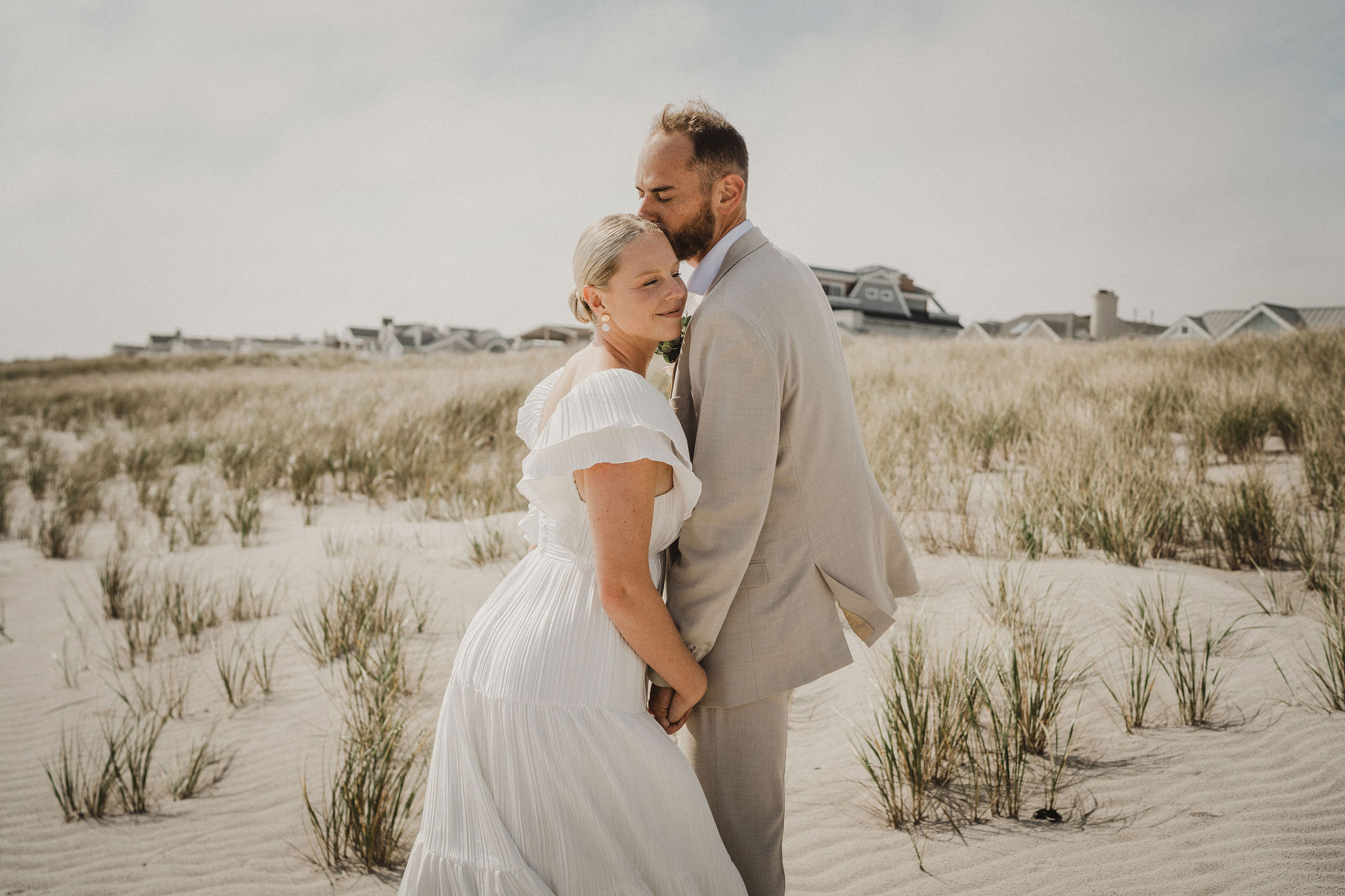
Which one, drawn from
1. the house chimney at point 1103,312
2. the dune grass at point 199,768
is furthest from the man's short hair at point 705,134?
the house chimney at point 1103,312

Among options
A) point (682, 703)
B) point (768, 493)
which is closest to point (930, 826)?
point (682, 703)

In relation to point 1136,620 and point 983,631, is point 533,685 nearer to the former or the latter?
point 983,631

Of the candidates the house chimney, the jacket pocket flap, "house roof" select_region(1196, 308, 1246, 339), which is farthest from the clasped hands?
"house roof" select_region(1196, 308, 1246, 339)

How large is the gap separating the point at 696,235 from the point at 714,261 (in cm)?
9

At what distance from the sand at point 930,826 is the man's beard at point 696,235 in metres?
2.33

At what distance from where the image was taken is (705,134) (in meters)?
1.84

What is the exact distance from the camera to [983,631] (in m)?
4.13

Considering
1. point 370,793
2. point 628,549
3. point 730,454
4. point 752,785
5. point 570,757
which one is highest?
point 730,454

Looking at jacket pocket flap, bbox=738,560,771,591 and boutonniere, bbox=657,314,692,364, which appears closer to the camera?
jacket pocket flap, bbox=738,560,771,591

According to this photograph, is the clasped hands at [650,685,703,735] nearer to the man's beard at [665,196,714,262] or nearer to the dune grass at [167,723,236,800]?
the man's beard at [665,196,714,262]

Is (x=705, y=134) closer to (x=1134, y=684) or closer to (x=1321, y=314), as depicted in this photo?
(x=1134, y=684)

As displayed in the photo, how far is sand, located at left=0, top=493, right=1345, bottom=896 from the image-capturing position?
256 centimetres

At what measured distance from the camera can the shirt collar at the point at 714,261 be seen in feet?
6.13

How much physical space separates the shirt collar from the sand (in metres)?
2.24
